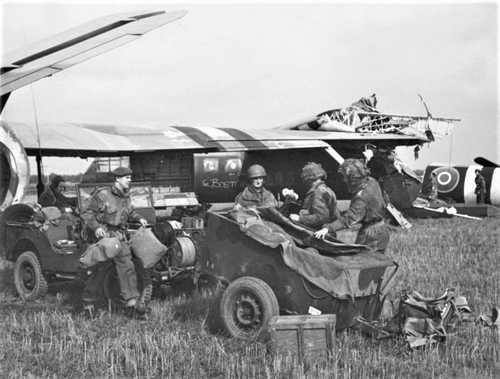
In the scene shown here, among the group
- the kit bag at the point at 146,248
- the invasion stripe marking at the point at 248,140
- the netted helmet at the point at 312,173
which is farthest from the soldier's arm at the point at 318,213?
the invasion stripe marking at the point at 248,140

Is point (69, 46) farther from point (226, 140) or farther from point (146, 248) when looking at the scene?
point (226, 140)

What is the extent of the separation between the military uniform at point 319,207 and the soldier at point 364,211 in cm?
28

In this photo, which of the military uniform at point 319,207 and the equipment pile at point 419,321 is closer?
the equipment pile at point 419,321

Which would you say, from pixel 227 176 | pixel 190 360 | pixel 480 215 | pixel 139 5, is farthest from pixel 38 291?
pixel 480 215

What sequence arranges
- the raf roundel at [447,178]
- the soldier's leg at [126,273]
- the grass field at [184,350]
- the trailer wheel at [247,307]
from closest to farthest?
the grass field at [184,350] < the trailer wheel at [247,307] < the soldier's leg at [126,273] < the raf roundel at [447,178]

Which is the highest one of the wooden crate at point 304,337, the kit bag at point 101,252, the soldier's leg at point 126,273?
the kit bag at point 101,252

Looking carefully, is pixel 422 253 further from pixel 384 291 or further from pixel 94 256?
pixel 94 256

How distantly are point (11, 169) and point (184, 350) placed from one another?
89.0 inches

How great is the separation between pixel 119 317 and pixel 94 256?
0.83m

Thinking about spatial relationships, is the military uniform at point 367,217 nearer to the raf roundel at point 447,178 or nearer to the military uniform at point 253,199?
the military uniform at point 253,199

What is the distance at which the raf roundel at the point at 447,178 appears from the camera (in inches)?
928

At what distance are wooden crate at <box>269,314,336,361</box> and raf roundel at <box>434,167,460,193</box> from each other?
1991cm

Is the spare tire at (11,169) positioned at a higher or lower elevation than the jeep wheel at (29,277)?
higher

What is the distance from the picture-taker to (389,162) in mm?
17781
